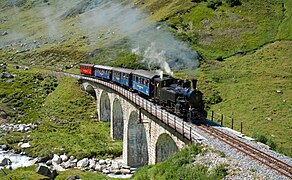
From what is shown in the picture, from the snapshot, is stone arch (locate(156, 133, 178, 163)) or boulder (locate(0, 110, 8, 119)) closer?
stone arch (locate(156, 133, 178, 163))

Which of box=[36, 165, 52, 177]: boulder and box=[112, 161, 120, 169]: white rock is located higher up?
box=[36, 165, 52, 177]: boulder

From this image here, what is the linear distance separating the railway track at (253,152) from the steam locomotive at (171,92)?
9.14 feet

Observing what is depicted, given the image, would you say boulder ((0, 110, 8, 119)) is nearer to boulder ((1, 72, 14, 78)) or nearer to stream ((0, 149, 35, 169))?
stream ((0, 149, 35, 169))

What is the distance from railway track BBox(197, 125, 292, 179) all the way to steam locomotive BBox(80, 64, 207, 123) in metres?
2.79

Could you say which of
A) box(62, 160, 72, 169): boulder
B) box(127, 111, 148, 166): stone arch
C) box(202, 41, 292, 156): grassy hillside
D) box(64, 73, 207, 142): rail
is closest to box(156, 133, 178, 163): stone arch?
box(64, 73, 207, 142): rail

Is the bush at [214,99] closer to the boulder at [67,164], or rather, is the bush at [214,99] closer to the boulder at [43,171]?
the boulder at [67,164]

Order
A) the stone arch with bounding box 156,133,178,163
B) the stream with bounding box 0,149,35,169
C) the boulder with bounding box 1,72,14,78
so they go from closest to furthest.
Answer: the stone arch with bounding box 156,133,178,163 → the stream with bounding box 0,149,35,169 → the boulder with bounding box 1,72,14,78

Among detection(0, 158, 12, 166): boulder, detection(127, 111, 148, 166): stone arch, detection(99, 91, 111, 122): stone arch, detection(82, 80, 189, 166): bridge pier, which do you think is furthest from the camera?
detection(99, 91, 111, 122): stone arch

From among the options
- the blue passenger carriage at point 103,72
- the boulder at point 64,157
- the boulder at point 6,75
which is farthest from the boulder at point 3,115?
the boulder at point 64,157

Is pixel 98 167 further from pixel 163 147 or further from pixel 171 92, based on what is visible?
pixel 171 92

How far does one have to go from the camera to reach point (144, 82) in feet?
113

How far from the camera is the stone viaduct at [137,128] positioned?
23572 millimetres

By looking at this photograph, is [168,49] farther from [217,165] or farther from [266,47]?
[217,165]

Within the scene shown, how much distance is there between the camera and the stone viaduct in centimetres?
2357
